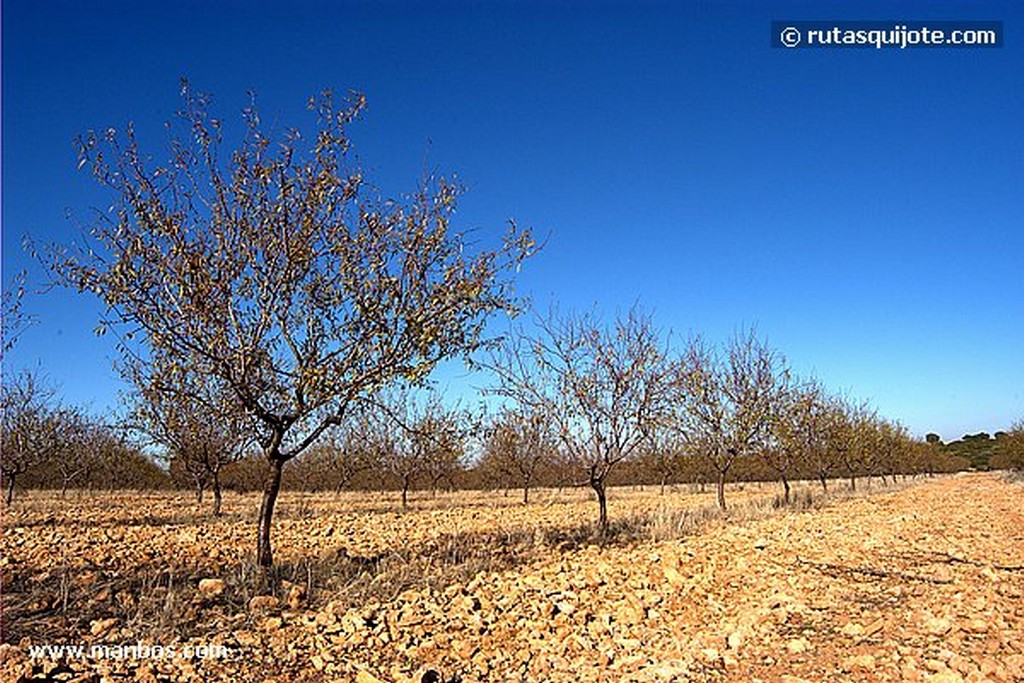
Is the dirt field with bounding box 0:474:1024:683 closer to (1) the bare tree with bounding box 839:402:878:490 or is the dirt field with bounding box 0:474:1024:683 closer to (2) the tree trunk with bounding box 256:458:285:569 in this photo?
(2) the tree trunk with bounding box 256:458:285:569

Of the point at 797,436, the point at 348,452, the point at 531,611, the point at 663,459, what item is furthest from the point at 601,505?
the point at 663,459

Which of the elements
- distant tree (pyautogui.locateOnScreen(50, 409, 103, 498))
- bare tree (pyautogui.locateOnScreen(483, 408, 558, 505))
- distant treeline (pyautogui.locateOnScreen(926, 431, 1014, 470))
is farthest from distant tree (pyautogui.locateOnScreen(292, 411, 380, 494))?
distant treeline (pyautogui.locateOnScreen(926, 431, 1014, 470))

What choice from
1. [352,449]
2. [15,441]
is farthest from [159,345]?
[352,449]

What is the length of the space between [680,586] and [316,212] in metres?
6.46

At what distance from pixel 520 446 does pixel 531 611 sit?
88.2 feet

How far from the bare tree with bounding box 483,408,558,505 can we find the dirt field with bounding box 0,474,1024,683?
11.0 feet

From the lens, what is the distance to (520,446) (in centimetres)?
3369

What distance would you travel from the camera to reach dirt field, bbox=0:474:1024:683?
5.27 m

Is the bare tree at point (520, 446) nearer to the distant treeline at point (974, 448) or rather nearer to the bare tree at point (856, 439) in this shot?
the bare tree at point (856, 439)

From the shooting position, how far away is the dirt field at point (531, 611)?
527 centimetres

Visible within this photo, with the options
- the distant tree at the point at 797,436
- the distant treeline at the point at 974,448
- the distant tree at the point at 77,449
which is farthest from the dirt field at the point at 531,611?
the distant treeline at the point at 974,448

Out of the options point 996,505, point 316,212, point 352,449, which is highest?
point 316,212

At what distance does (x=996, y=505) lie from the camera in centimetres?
2198

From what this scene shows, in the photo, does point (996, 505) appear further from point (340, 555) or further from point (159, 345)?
point (159, 345)
